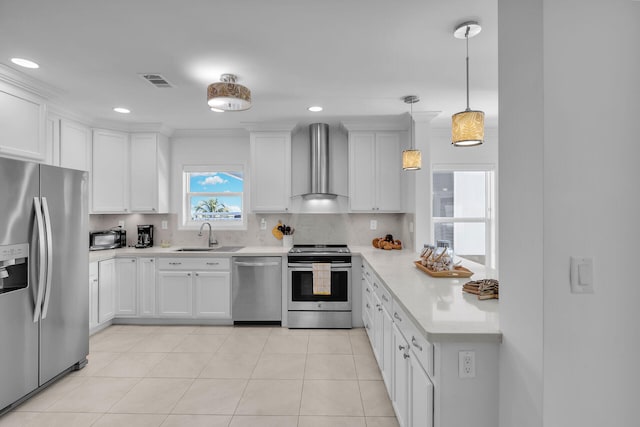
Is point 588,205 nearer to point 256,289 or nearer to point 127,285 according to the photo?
point 256,289

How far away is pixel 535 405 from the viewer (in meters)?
1.16

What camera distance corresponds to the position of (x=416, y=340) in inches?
66.8

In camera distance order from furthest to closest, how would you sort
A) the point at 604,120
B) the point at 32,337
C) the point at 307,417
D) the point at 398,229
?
the point at 398,229 → the point at 32,337 → the point at 307,417 → the point at 604,120

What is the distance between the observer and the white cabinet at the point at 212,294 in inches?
164

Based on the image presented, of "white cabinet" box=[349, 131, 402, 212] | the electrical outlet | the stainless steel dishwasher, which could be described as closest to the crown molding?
the stainless steel dishwasher

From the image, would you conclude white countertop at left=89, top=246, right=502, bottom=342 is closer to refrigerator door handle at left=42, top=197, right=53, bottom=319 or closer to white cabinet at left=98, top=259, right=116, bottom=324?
refrigerator door handle at left=42, top=197, right=53, bottom=319

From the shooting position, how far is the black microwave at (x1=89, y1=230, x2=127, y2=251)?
420 cm

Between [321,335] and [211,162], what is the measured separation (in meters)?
2.79

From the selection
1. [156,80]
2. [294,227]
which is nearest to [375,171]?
[294,227]

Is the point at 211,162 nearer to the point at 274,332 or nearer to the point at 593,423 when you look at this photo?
the point at 274,332

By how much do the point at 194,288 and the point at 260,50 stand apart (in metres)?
2.93

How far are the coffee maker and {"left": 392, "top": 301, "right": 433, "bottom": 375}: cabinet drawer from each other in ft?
12.2

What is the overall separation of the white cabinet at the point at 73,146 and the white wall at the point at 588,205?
4.40 metres

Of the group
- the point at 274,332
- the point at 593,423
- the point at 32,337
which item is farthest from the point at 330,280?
the point at 593,423
